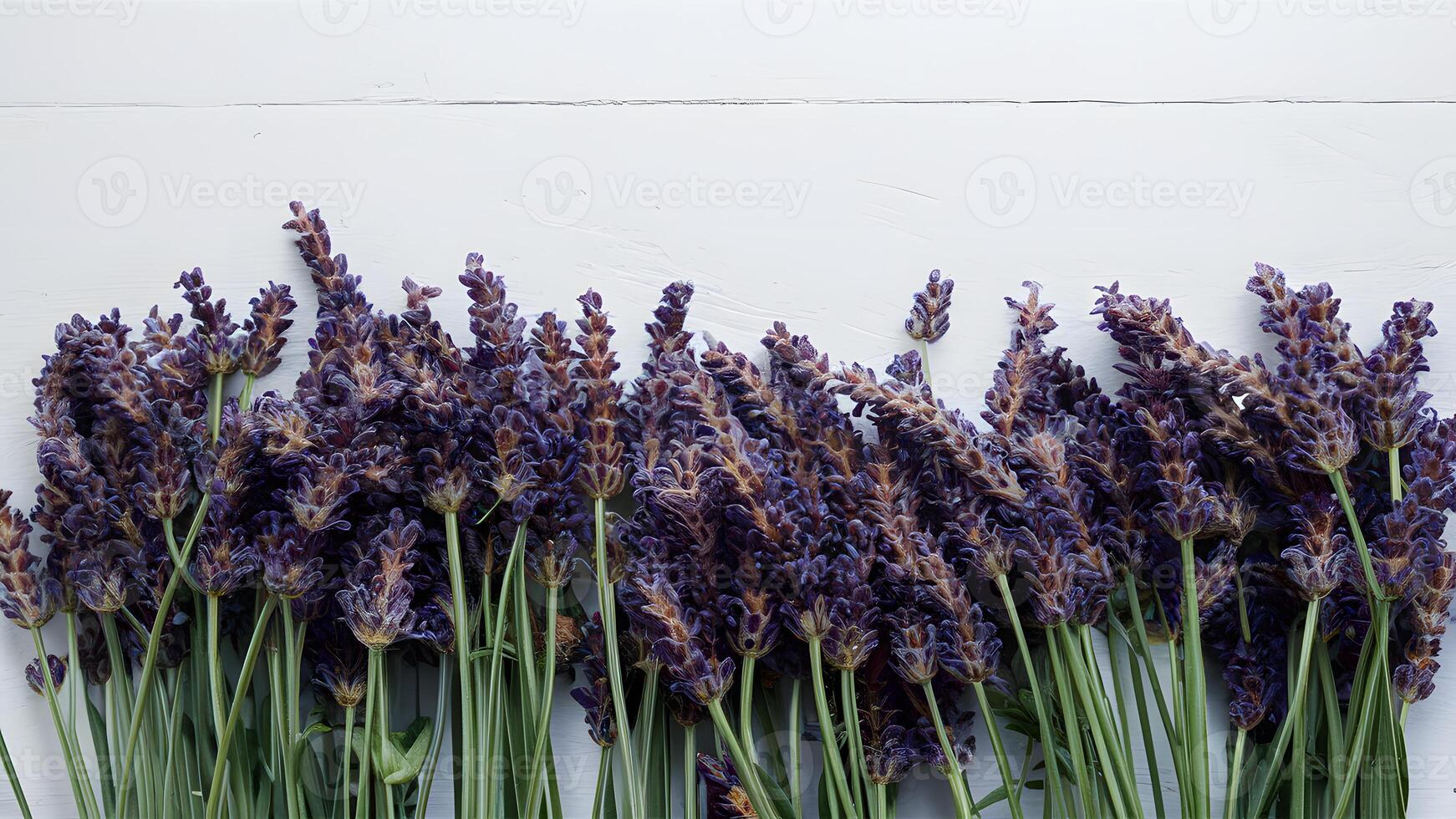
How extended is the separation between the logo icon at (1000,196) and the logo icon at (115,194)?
0.95 meters

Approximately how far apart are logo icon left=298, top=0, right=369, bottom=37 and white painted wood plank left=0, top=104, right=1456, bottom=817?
10 cm

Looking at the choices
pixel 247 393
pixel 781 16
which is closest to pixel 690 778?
pixel 247 393

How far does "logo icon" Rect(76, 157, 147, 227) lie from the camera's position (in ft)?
3.23

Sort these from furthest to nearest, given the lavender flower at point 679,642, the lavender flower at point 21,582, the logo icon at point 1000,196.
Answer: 1. the logo icon at point 1000,196
2. the lavender flower at point 21,582
3. the lavender flower at point 679,642

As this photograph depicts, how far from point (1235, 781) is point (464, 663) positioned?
29.3 inches

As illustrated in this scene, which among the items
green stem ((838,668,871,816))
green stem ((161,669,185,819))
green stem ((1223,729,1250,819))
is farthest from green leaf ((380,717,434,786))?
green stem ((1223,729,1250,819))

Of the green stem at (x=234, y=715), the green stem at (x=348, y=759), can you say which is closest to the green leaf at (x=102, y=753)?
the green stem at (x=234, y=715)

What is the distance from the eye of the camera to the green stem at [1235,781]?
2.68ft

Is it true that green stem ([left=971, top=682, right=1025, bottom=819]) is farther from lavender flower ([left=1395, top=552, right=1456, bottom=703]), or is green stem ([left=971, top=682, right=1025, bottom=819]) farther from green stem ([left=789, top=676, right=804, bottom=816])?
lavender flower ([left=1395, top=552, right=1456, bottom=703])

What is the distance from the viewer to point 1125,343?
89 cm

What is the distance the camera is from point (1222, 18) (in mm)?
1003

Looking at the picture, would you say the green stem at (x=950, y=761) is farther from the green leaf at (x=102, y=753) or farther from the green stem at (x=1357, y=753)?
the green leaf at (x=102, y=753)

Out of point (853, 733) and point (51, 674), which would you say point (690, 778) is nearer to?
→ point (853, 733)

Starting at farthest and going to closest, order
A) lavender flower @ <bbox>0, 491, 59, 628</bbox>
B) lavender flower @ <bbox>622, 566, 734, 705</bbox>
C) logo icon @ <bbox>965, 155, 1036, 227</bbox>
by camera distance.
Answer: logo icon @ <bbox>965, 155, 1036, 227</bbox>
lavender flower @ <bbox>0, 491, 59, 628</bbox>
lavender flower @ <bbox>622, 566, 734, 705</bbox>
